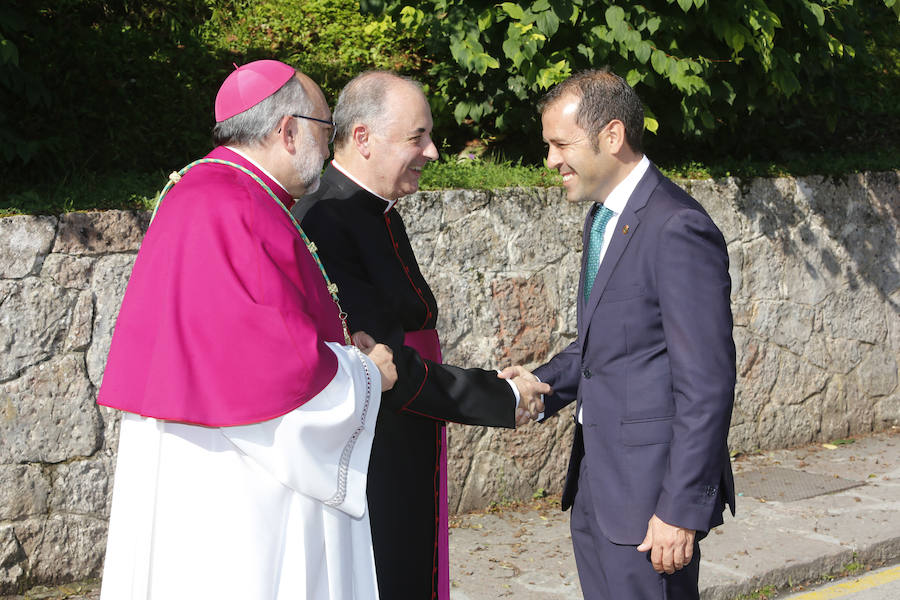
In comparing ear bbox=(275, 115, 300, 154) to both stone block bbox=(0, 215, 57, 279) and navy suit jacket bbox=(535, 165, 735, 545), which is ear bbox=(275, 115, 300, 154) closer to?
navy suit jacket bbox=(535, 165, 735, 545)

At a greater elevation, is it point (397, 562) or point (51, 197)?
point (51, 197)

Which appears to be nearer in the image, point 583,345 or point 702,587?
point 583,345

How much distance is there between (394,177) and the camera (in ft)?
11.2

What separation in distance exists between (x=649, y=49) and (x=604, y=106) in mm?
3408

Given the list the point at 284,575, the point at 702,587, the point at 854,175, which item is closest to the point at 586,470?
the point at 284,575

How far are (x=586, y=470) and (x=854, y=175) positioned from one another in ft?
17.6

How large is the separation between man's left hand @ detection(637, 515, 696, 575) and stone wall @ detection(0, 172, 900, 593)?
3016mm

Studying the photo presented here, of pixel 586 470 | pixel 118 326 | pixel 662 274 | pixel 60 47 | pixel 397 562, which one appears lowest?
pixel 397 562

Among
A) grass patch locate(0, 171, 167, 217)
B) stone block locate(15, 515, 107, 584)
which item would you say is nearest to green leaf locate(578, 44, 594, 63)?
grass patch locate(0, 171, 167, 217)

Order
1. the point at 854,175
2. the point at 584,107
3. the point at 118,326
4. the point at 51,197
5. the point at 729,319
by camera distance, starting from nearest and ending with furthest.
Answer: the point at 118,326 → the point at 729,319 → the point at 584,107 → the point at 51,197 → the point at 854,175

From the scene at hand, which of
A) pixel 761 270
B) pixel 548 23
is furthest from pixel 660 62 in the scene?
pixel 761 270

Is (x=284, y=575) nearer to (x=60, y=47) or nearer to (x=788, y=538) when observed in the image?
(x=788, y=538)

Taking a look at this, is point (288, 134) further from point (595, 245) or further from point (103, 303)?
point (103, 303)

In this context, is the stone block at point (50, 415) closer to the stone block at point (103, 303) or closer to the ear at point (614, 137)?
the stone block at point (103, 303)
